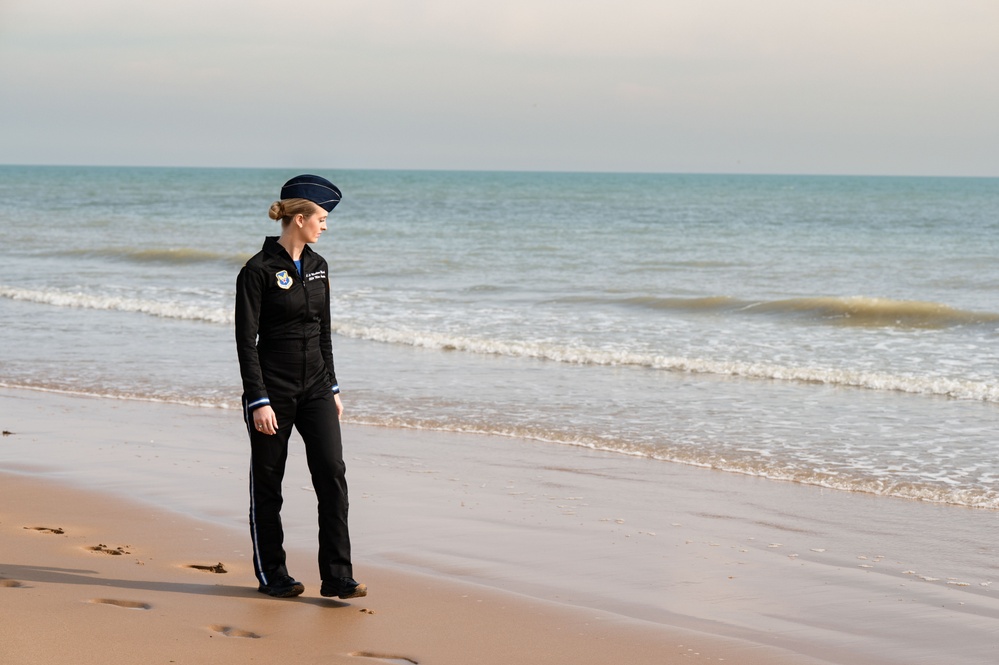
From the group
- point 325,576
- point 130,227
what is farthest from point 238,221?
point 325,576

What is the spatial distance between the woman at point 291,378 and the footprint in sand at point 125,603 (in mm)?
457

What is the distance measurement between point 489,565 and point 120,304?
13.8 m

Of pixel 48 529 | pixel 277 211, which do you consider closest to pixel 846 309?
pixel 48 529

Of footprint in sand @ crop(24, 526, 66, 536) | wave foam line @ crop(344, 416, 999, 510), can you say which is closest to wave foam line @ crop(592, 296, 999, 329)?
wave foam line @ crop(344, 416, 999, 510)

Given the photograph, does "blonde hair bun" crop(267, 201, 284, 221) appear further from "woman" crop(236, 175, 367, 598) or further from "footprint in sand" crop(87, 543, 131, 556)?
"footprint in sand" crop(87, 543, 131, 556)

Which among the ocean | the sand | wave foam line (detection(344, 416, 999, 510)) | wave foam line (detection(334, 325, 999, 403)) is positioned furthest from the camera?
wave foam line (detection(334, 325, 999, 403))

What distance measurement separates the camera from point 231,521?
18.9 ft

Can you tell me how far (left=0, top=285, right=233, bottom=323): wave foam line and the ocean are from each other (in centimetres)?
6

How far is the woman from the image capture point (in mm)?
4191

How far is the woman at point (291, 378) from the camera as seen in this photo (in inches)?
165

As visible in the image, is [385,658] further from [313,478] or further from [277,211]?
[277,211]

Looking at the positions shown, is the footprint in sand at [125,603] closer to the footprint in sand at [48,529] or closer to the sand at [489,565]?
the sand at [489,565]

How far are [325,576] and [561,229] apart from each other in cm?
3515

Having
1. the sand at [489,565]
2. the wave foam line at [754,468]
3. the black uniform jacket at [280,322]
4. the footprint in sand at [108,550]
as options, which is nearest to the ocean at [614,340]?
the wave foam line at [754,468]
